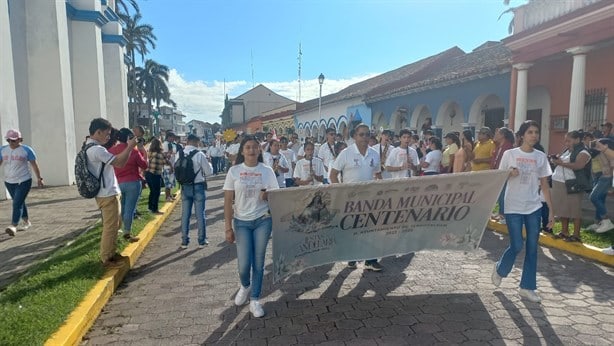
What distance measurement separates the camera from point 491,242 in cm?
665

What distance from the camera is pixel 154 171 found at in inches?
337

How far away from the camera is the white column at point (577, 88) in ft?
33.3

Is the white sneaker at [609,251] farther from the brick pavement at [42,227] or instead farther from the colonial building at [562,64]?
the brick pavement at [42,227]

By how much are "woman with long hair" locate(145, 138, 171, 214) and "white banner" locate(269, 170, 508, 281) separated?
5396mm

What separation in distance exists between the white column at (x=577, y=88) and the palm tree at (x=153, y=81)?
6028 centimetres

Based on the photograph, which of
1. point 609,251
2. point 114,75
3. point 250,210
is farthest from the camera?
point 114,75

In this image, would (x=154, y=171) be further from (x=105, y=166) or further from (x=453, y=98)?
(x=453, y=98)

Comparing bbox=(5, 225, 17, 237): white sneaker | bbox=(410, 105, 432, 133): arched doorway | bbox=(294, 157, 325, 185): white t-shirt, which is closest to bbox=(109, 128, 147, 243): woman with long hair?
bbox=(5, 225, 17, 237): white sneaker

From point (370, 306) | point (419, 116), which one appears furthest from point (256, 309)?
point (419, 116)

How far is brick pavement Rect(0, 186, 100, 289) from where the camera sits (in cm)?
539

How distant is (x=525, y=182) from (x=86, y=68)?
17.1m

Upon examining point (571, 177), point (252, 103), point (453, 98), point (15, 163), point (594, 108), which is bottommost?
point (571, 177)

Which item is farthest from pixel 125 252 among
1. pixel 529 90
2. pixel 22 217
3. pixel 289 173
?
pixel 529 90

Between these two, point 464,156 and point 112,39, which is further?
point 112,39
